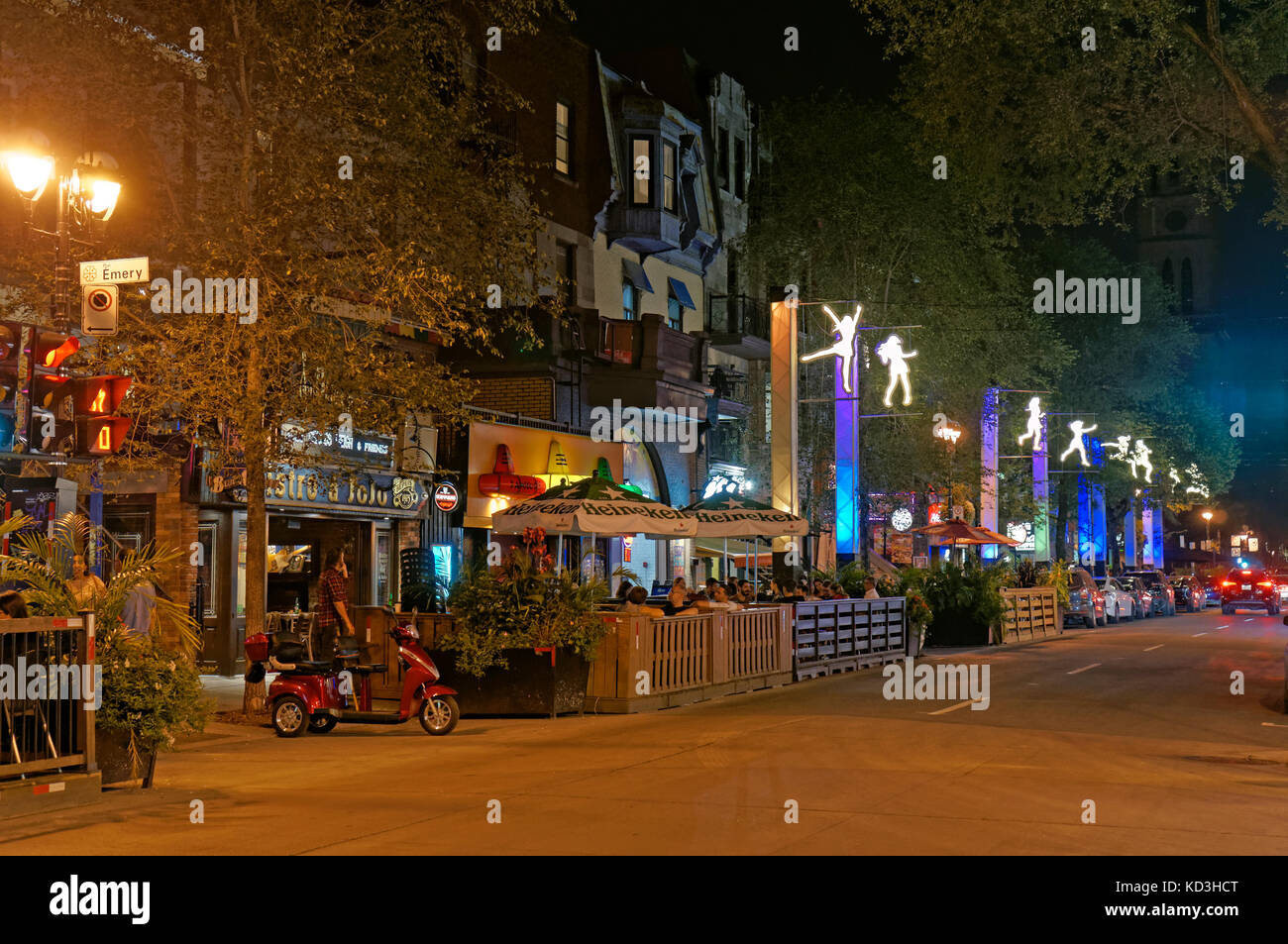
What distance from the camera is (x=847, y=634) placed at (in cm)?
2541

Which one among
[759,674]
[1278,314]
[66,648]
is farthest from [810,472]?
[1278,314]

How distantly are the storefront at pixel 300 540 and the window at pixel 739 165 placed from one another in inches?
716

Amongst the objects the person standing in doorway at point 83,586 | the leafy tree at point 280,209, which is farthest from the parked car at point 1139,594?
the person standing in doorway at point 83,586

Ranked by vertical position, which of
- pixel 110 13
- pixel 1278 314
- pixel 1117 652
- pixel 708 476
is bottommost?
pixel 1117 652

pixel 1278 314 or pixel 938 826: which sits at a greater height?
pixel 1278 314

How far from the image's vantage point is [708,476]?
132 ft

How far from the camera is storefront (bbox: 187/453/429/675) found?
2339 cm

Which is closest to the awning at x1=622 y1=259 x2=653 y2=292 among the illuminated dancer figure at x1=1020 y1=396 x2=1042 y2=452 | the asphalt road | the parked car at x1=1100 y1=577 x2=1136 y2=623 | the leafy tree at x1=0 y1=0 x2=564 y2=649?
the leafy tree at x1=0 y1=0 x2=564 y2=649

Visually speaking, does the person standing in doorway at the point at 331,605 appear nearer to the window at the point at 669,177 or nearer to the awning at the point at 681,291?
the window at the point at 669,177

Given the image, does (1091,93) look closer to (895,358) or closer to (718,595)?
→ (718,595)

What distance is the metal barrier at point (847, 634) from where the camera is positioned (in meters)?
23.4

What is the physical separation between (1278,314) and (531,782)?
125 m

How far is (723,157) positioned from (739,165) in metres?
1.19
